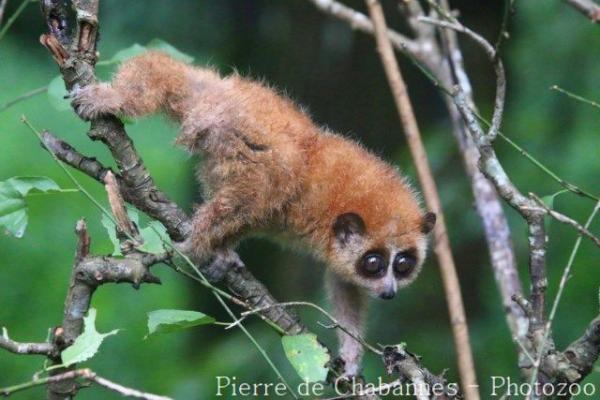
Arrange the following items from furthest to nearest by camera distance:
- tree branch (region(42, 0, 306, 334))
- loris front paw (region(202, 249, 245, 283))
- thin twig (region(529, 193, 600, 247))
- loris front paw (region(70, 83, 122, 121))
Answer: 1. loris front paw (region(202, 249, 245, 283))
2. loris front paw (region(70, 83, 122, 121))
3. tree branch (region(42, 0, 306, 334))
4. thin twig (region(529, 193, 600, 247))

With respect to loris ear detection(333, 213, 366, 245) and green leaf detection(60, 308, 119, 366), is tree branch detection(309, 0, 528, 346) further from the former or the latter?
green leaf detection(60, 308, 119, 366)

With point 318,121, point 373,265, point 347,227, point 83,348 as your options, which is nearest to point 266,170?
point 347,227

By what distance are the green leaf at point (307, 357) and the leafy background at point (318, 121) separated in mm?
3594

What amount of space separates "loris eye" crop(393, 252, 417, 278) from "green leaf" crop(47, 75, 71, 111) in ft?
6.92

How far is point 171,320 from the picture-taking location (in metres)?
3.28

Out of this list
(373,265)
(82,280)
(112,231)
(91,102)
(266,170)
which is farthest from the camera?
(373,265)

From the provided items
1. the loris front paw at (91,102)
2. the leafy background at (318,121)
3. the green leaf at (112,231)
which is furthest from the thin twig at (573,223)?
the leafy background at (318,121)

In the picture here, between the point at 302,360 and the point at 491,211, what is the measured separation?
234 centimetres

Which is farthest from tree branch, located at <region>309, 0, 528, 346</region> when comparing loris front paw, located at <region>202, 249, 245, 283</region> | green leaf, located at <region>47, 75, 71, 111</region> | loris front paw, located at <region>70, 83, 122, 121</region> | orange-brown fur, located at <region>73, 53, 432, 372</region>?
green leaf, located at <region>47, 75, 71, 111</region>

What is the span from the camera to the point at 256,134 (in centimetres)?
509

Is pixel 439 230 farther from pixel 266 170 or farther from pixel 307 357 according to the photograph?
pixel 266 170

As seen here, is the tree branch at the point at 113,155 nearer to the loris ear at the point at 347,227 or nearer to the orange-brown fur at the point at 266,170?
the orange-brown fur at the point at 266,170

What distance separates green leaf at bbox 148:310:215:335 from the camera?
10.7 feet

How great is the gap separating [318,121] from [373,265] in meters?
2.49
